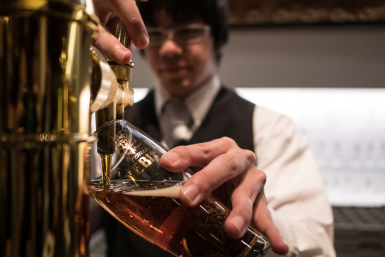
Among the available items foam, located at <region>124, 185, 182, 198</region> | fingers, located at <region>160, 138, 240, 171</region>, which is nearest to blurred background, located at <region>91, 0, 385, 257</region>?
fingers, located at <region>160, 138, 240, 171</region>

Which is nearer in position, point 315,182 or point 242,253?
point 242,253

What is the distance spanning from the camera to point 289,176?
1.07 metres

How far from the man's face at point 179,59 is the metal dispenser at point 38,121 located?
1.04 meters

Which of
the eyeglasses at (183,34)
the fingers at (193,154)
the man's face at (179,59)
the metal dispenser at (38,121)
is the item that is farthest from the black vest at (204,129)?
the metal dispenser at (38,121)

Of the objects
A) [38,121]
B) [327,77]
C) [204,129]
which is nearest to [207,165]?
[38,121]

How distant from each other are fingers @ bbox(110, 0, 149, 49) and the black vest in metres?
0.80

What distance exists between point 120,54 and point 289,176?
911 mm

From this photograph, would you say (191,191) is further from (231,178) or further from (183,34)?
(183,34)

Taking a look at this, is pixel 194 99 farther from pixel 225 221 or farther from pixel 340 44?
pixel 340 44

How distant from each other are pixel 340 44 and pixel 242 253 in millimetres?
2296

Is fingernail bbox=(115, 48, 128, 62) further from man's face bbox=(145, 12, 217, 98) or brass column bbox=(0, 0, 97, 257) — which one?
man's face bbox=(145, 12, 217, 98)

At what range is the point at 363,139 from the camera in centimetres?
231

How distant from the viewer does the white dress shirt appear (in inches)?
30.2

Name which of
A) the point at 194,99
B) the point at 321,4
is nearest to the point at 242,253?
the point at 194,99
